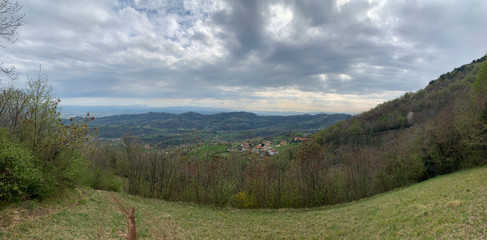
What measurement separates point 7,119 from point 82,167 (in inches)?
235

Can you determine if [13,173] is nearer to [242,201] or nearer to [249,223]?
[249,223]

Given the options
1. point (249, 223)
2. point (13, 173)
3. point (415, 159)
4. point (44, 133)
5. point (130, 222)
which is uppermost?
point (44, 133)

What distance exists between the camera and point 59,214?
11.1 metres

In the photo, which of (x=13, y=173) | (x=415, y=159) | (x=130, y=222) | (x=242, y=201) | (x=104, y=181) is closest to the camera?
(x=13, y=173)

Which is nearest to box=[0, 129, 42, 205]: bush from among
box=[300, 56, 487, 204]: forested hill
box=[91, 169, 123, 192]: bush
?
box=[91, 169, 123, 192]: bush

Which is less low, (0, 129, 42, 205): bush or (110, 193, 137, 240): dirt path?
(0, 129, 42, 205): bush

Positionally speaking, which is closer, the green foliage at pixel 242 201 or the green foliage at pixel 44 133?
the green foliage at pixel 44 133

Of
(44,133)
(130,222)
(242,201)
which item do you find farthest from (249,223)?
(44,133)

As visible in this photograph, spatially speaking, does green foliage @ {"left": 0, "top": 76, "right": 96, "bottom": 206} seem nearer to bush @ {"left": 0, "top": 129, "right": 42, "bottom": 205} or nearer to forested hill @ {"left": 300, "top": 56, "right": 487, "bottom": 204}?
bush @ {"left": 0, "top": 129, "right": 42, "bottom": 205}

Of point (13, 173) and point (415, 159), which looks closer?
point (13, 173)

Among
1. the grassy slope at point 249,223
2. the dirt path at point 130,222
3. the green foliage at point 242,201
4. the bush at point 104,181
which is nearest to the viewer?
the grassy slope at point 249,223

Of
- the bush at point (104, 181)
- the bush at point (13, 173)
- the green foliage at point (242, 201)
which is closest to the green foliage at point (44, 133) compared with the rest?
the bush at point (13, 173)

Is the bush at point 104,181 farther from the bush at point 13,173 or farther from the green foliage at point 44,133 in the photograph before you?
the bush at point 13,173

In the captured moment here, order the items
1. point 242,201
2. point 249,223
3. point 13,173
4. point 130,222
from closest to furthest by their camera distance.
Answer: point 13,173 → point 130,222 → point 249,223 → point 242,201
